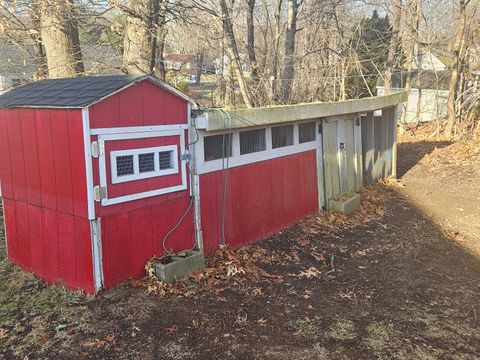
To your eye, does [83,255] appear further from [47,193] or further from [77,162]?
[77,162]

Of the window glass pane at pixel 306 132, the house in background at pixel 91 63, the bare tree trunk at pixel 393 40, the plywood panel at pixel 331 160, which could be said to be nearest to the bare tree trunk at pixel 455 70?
the bare tree trunk at pixel 393 40

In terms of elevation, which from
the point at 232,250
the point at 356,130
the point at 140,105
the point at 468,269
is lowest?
the point at 468,269

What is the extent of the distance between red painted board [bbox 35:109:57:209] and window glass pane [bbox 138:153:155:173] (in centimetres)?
99

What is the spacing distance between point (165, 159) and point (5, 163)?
7.58ft

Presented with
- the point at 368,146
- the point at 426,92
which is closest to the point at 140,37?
the point at 368,146

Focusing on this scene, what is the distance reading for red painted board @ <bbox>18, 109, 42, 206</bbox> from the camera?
18.0 feet

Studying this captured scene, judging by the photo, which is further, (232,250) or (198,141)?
(232,250)

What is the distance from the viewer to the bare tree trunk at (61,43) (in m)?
9.22

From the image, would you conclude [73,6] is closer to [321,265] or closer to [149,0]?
[149,0]

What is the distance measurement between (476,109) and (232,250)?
17681mm

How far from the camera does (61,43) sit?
377 inches

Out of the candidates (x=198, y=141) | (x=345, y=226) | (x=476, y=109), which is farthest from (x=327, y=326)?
(x=476, y=109)

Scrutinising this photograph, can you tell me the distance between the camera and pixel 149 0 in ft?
29.7

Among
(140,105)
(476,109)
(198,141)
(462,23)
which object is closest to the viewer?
(140,105)
